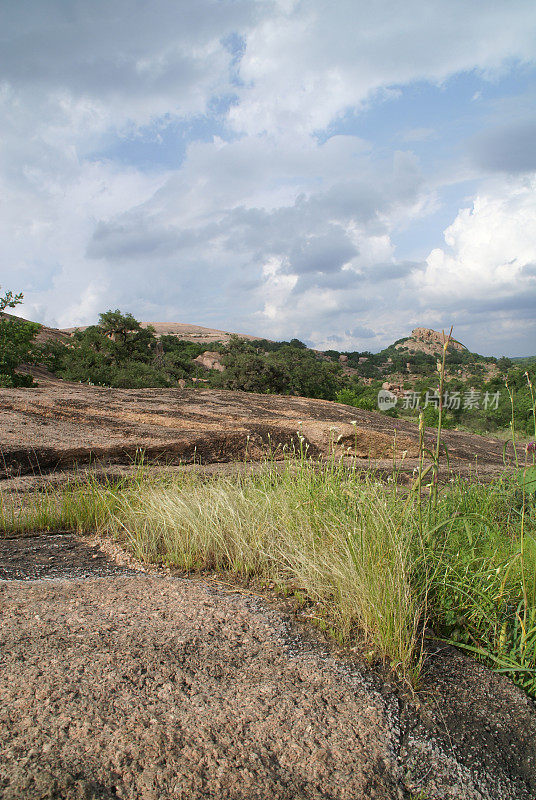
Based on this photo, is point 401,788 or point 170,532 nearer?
point 401,788

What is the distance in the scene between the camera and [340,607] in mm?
2109

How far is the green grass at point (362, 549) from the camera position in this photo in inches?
76.7

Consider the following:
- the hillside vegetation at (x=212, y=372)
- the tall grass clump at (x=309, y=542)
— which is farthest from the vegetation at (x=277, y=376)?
the tall grass clump at (x=309, y=542)

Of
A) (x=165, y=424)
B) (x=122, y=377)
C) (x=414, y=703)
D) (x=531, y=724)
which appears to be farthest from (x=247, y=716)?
(x=122, y=377)

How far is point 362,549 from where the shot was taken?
85.4 inches

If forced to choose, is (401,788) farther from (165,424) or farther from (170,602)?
(165,424)

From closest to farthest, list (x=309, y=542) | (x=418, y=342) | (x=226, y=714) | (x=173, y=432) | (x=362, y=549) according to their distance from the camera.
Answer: (x=226, y=714) < (x=362, y=549) < (x=309, y=542) < (x=173, y=432) < (x=418, y=342)

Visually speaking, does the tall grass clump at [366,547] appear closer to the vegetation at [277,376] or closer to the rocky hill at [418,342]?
the vegetation at [277,376]

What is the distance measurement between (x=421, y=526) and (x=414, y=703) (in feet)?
2.55

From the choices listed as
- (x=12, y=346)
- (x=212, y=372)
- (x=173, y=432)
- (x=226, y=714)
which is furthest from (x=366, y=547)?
(x=212, y=372)

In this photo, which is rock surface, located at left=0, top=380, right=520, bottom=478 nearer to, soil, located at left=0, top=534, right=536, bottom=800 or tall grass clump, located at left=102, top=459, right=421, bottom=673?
tall grass clump, located at left=102, top=459, right=421, bottom=673

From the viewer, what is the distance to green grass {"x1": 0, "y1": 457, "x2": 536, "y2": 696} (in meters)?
1.95

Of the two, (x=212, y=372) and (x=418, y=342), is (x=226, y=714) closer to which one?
(x=212, y=372)

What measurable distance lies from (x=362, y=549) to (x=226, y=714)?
96cm
